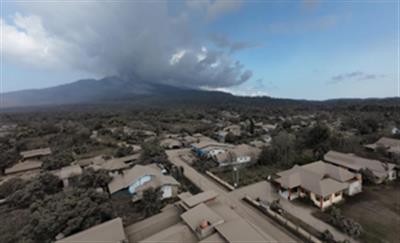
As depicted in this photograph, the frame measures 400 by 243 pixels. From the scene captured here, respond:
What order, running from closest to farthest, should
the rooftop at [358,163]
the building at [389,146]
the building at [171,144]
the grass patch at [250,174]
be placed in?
the rooftop at [358,163], the grass patch at [250,174], the building at [389,146], the building at [171,144]

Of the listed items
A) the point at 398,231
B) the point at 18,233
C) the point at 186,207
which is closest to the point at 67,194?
the point at 18,233

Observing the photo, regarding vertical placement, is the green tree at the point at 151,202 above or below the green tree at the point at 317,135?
below

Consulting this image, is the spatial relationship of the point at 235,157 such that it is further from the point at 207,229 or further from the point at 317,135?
the point at 207,229

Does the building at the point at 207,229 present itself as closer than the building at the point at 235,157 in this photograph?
Yes

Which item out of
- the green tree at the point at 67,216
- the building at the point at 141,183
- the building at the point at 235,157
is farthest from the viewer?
the building at the point at 235,157

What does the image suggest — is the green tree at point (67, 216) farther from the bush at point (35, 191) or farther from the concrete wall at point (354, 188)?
the concrete wall at point (354, 188)

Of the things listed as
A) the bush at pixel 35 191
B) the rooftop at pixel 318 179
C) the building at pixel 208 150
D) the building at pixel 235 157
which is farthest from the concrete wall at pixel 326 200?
the bush at pixel 35 191
